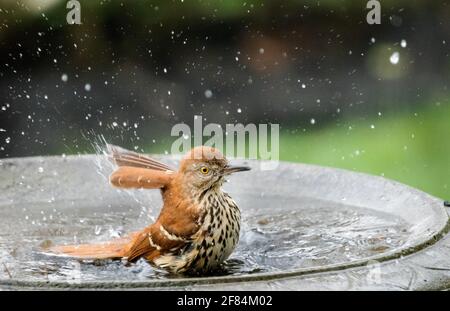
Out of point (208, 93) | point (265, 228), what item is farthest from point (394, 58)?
point (265, 228)

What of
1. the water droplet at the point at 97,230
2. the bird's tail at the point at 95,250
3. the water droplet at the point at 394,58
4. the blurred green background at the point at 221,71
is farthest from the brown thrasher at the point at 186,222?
the water droplet at the point at 394,58

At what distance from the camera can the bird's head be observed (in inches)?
131

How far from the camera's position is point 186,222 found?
327 centimetres

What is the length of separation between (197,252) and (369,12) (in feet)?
17.3

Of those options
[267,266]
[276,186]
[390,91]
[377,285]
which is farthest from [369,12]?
[377,285]

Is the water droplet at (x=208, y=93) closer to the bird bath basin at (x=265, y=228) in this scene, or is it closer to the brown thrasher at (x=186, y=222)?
the bird bath basin at (x=265, y=228)

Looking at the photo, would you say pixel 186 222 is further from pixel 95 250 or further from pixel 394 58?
pixel 394 58

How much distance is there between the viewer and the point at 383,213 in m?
3.91

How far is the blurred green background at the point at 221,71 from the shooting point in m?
8.05

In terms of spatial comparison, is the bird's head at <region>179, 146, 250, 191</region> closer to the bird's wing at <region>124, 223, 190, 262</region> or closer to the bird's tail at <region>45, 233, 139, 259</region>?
the bird's wing at <region>124, 223, 190, 262</region>

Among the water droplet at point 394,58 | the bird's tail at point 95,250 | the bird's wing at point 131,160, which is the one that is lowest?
the bird's tail at point 95,250

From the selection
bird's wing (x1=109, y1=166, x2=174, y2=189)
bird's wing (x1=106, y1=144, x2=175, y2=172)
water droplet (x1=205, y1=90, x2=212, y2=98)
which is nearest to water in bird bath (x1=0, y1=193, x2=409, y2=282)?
bird's wing (x1=109, y1=166, x2=174, y2=189)

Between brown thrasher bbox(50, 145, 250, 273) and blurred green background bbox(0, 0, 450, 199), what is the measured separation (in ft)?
14.6
